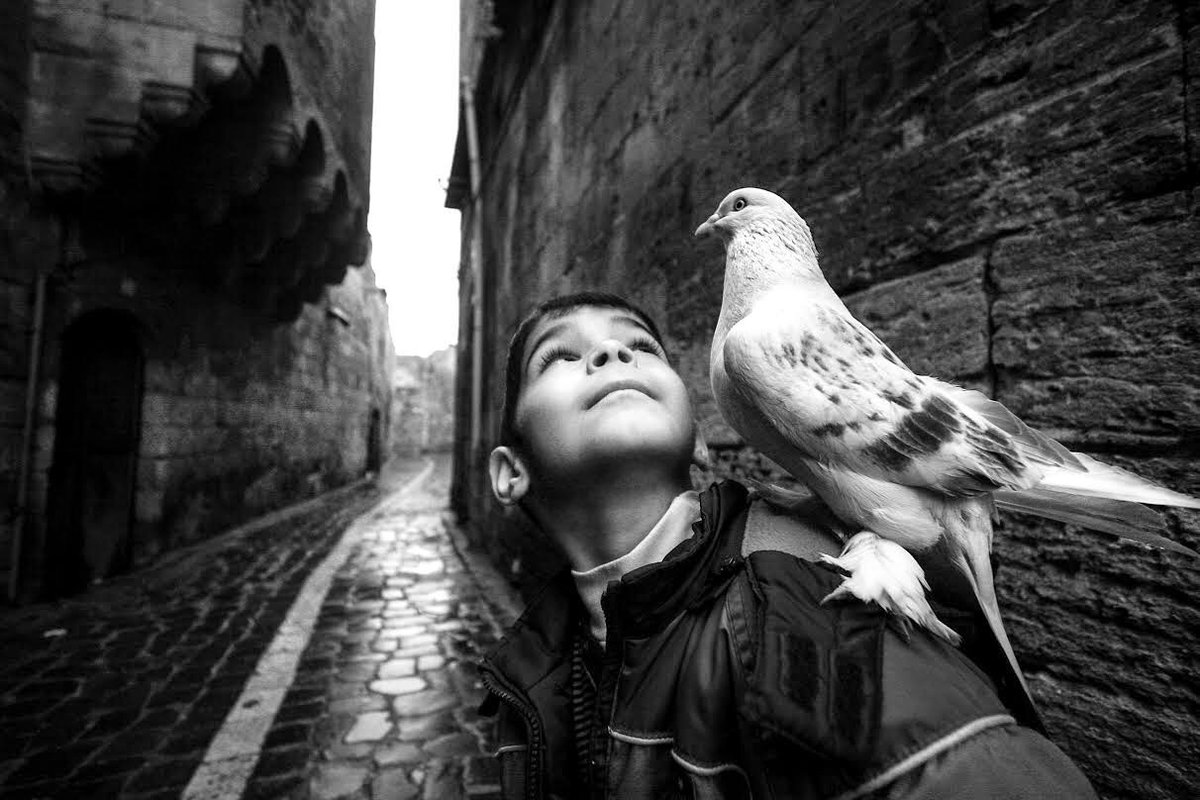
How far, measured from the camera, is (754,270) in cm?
97

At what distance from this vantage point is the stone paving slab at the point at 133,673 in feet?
7.83

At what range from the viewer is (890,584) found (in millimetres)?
656

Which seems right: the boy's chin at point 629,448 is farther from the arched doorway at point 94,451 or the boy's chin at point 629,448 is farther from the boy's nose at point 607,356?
the arched doorway at point 94,451

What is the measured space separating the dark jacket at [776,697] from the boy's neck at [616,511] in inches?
5.3

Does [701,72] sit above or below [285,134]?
below

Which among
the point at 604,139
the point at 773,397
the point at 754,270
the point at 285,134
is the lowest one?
the point at 773,397

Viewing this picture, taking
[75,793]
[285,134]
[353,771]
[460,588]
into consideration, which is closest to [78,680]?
[75,793]

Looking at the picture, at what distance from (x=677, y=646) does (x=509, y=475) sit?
0.60 meters

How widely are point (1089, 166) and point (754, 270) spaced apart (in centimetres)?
76

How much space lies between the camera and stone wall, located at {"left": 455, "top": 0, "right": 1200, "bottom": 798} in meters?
1.03

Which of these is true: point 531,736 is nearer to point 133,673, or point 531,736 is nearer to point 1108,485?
point 1108,485

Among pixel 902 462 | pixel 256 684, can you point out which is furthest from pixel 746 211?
pixel 256 684

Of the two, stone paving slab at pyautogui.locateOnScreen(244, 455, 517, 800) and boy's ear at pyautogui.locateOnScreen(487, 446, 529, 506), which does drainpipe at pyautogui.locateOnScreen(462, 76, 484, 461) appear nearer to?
stone paving slab at pyautogui.locateOnScreen(244, 455, 517, 800)

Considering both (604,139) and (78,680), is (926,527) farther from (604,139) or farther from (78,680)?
(78,680)
